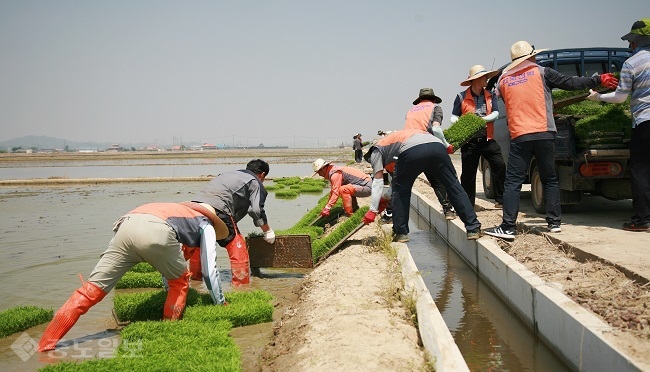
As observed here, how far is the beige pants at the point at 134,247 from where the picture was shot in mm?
4094

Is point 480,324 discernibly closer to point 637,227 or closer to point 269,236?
point 637,227

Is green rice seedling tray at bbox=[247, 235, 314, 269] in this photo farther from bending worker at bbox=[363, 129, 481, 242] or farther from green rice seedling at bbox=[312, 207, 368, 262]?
bending worker at bbox=[363, 129, 481, 242]

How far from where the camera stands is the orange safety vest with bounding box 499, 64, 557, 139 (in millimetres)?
5457

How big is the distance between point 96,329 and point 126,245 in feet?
3.70

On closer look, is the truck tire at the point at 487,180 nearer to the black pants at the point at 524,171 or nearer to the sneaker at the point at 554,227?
the sneaker at the point at 554,227

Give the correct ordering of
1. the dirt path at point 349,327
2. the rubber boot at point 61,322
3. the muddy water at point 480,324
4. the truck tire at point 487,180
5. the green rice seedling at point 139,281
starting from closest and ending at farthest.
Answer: the dirt path at point 349,327
the muddy water at point 480,324
the rubber boot at point 61,322
the green rice seedling at point 139,281
the truck tire at point 487,180

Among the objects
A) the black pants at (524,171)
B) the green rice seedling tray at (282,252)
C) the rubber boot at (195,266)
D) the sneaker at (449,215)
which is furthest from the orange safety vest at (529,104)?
the rubber boot at (195,266)

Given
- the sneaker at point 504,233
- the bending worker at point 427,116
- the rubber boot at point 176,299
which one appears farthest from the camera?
the bending worker at point 427,116

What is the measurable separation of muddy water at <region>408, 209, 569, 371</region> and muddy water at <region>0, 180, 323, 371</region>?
176 cm

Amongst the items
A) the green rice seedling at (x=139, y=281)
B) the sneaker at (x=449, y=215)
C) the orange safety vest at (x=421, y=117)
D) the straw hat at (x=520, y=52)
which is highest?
the straw hat at (x=520, y=52)

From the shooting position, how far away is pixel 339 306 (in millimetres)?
4352

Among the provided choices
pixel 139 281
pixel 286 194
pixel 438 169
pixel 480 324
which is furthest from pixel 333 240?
pixel 286 194

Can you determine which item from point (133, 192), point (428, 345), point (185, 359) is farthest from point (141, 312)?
point (133, 192)

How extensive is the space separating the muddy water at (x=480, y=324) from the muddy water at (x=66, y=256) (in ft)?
5.77
